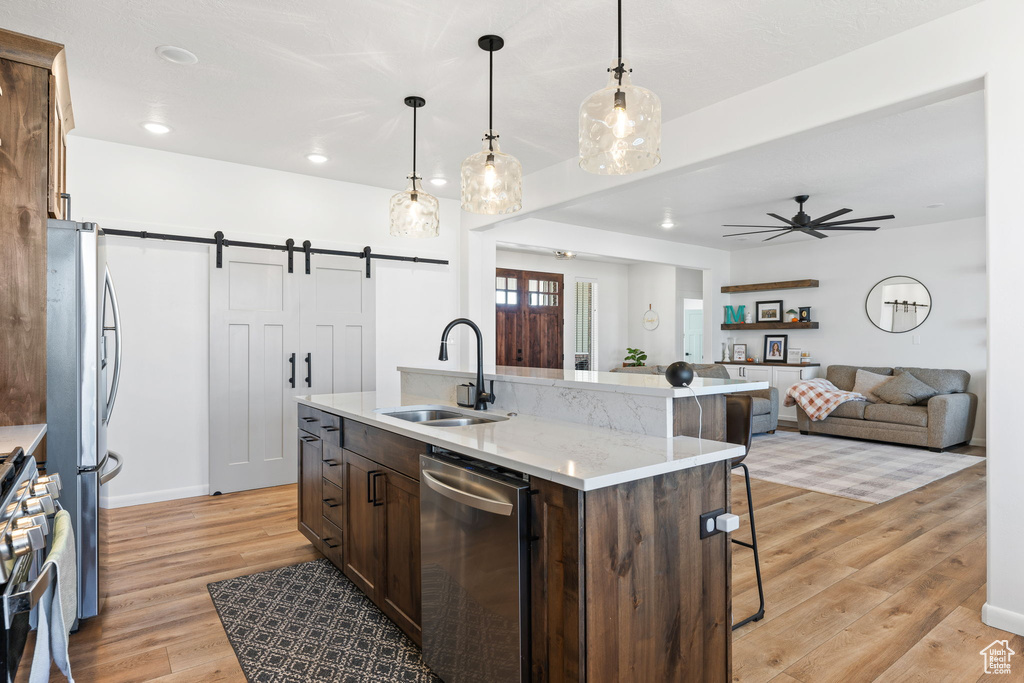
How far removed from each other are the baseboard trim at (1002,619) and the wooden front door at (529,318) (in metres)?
6.43

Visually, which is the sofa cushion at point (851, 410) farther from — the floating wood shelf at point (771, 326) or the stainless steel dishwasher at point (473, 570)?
the stainless steel dishwasher at point (473, 570)

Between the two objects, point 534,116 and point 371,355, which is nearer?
point 534,116

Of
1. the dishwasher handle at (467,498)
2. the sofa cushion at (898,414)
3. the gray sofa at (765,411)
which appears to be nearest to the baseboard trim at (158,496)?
the dishwasher handle at (467,498)

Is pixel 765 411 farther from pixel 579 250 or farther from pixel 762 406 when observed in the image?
pixel 579 250

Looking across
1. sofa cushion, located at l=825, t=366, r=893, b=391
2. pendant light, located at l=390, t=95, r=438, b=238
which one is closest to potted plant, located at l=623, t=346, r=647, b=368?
sofa cushion, located at l=825, t=366, r=893, b=391

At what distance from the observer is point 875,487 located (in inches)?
175

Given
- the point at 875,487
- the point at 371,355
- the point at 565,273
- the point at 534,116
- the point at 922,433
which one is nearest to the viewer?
the point at 534,116

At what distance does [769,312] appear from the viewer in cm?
821

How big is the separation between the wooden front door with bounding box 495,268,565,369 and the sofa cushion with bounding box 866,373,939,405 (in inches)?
171

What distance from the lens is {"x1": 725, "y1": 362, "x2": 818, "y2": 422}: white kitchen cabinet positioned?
298 inches

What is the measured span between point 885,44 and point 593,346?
7.02 m

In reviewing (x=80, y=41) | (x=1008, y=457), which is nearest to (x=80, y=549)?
(x=80, y=41)

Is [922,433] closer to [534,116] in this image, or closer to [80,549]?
[534,116]

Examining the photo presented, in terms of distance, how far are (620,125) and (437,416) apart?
1.73 meters
